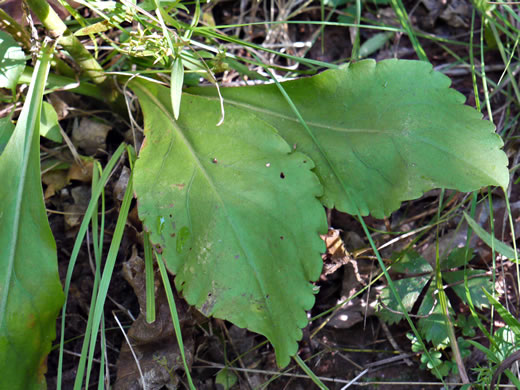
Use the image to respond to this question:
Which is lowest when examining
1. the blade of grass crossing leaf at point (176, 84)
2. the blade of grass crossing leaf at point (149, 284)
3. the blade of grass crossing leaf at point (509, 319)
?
the blade of grass crossing leaf at point (509, 319)

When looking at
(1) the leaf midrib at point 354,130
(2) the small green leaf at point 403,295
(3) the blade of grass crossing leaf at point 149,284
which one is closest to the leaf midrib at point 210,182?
(1) the leaf midrib at point 354,130

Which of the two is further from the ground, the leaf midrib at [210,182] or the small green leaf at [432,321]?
the leaf midrib at [210,182]

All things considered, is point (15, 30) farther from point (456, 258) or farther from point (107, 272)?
point (456, 258)

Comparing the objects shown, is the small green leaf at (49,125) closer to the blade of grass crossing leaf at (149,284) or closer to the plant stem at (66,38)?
the plant stem at (66,38)

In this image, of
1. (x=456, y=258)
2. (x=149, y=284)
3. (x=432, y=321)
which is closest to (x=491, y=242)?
(x=456, y=258)

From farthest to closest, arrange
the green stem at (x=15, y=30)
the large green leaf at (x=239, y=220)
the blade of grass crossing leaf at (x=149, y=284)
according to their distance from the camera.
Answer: the green stem at (x=15, y=30)
the blade of grass crossing leaf at (x=149, y=284)
the large green leaf at (x=239, y=220)

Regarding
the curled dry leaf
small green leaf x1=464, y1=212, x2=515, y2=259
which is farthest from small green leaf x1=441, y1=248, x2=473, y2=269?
the curled dry leaf

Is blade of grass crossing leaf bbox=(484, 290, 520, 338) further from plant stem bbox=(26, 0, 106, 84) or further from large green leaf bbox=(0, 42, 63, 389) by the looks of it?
plant stem bbox=(26, 0, 106, 84)
